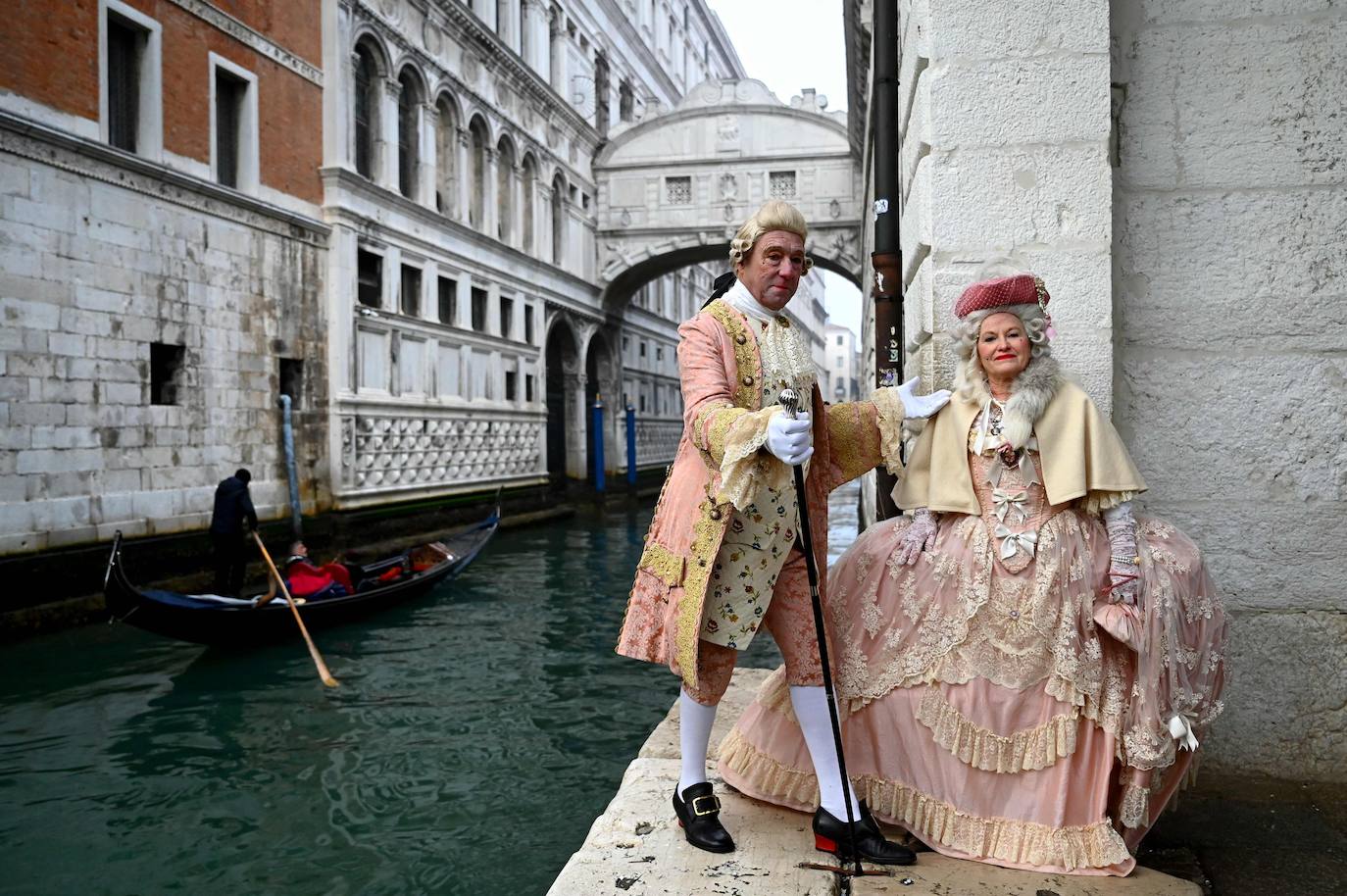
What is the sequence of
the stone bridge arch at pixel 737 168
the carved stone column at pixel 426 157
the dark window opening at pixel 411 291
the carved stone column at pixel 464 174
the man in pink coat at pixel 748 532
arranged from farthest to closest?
the stone bridge arch at pixel 737 168 → the carved stone column at pixel 464 174 → the carved stone column at pixel 426 157 → the dark window opening at pixel 411 291 → the man in pink coat at pixel 748 532

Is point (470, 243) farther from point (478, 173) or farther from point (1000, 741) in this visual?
point (1000, 741)

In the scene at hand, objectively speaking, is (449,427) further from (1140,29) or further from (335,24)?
(1140,29)

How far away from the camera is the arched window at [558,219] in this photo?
61.5ft

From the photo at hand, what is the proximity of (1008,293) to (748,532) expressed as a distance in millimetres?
836

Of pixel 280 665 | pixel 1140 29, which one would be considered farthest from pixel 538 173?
pixel 1140 29

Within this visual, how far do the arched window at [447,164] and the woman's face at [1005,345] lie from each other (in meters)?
13.4

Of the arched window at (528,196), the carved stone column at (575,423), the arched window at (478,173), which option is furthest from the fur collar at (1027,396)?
the carved stone column at (575,423)

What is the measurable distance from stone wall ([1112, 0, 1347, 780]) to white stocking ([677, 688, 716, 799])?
4.68 feet

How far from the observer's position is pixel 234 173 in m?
10.4

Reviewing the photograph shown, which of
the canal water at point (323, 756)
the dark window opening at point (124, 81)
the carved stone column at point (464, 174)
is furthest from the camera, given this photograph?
the carved stone column at point (464, 174)

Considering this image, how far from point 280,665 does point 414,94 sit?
9891 millimetres

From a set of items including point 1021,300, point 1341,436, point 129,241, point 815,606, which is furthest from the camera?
point 129,241

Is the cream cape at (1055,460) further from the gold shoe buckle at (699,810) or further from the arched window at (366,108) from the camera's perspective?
the arched window at (366,108)

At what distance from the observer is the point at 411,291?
1369 cm
